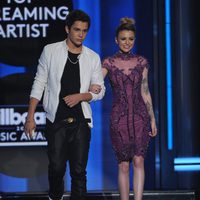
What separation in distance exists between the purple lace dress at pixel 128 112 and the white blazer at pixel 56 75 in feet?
0.70

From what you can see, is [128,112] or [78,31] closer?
[78,31]

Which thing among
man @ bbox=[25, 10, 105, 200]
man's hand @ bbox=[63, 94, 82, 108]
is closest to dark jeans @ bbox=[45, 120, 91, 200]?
man @ bbox=[25, 10, 105, 200]

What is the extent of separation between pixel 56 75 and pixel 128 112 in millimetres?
665

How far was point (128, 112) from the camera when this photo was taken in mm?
4930

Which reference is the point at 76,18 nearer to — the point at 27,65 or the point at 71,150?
the point at 71,150

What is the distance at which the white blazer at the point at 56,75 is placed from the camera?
4.66 metres

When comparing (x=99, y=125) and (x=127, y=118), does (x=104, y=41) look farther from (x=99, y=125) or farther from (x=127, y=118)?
(x=127, y=118)

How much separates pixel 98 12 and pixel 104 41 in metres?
0.28

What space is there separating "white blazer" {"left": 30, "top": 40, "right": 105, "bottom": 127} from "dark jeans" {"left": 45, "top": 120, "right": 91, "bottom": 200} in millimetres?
99

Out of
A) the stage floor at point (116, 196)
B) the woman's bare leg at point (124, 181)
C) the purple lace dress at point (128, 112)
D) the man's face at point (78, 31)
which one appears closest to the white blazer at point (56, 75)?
Result: the man's face at point (78, 31)

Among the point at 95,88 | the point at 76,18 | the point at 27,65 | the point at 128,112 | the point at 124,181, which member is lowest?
the point at 124,181

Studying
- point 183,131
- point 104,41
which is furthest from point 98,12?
point 183,131

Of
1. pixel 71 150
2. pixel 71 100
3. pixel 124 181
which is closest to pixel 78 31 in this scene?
pixel 71 100

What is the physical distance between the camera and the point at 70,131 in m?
4.66
